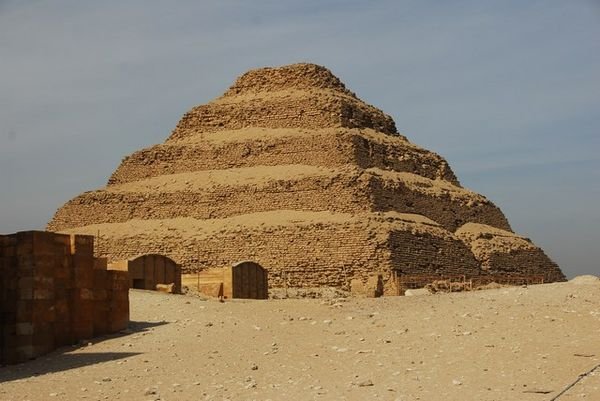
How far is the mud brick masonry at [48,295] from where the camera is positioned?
18750 millimetres

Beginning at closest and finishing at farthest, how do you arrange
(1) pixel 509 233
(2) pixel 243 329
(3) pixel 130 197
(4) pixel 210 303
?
1. (2) pixel 243 329
2. (4) pixel 210 303
3. (3) pixel 130 197
4. (1) pixel 509 233

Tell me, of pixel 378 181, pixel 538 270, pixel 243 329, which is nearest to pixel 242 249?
pixel 378 181

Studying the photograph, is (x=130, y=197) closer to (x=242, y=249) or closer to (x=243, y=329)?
(x=242, y=249)

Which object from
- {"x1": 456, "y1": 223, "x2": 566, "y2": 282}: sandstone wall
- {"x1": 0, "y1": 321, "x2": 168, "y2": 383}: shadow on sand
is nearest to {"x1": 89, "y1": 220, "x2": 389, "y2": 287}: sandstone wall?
{"x1": 456, "y1": 223, "x2": 566, "y2": 282}: sandstone wall

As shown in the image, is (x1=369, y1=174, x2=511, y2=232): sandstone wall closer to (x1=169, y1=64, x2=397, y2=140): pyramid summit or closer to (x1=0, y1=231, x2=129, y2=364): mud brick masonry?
(x1=169, y1=64, x2=397, y2=140): pyramid summit

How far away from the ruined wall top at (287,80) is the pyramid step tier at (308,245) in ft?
39.3

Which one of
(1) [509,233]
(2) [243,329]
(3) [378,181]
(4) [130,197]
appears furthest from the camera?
(1) [509,233]

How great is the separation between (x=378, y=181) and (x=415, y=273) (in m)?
6.41

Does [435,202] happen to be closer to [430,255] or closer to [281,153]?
[430,255]

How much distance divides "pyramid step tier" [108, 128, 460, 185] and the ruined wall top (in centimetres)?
474

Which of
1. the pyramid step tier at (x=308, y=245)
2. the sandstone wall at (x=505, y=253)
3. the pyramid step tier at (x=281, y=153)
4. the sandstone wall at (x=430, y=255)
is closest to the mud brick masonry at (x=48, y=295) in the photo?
the pyramid step tier at (x=308, y=245)

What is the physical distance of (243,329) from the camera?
20.2 meters

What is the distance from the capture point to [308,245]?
155 ft

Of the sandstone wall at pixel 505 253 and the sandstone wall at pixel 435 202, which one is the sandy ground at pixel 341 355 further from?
the sandstone wall at pixel 505 253
